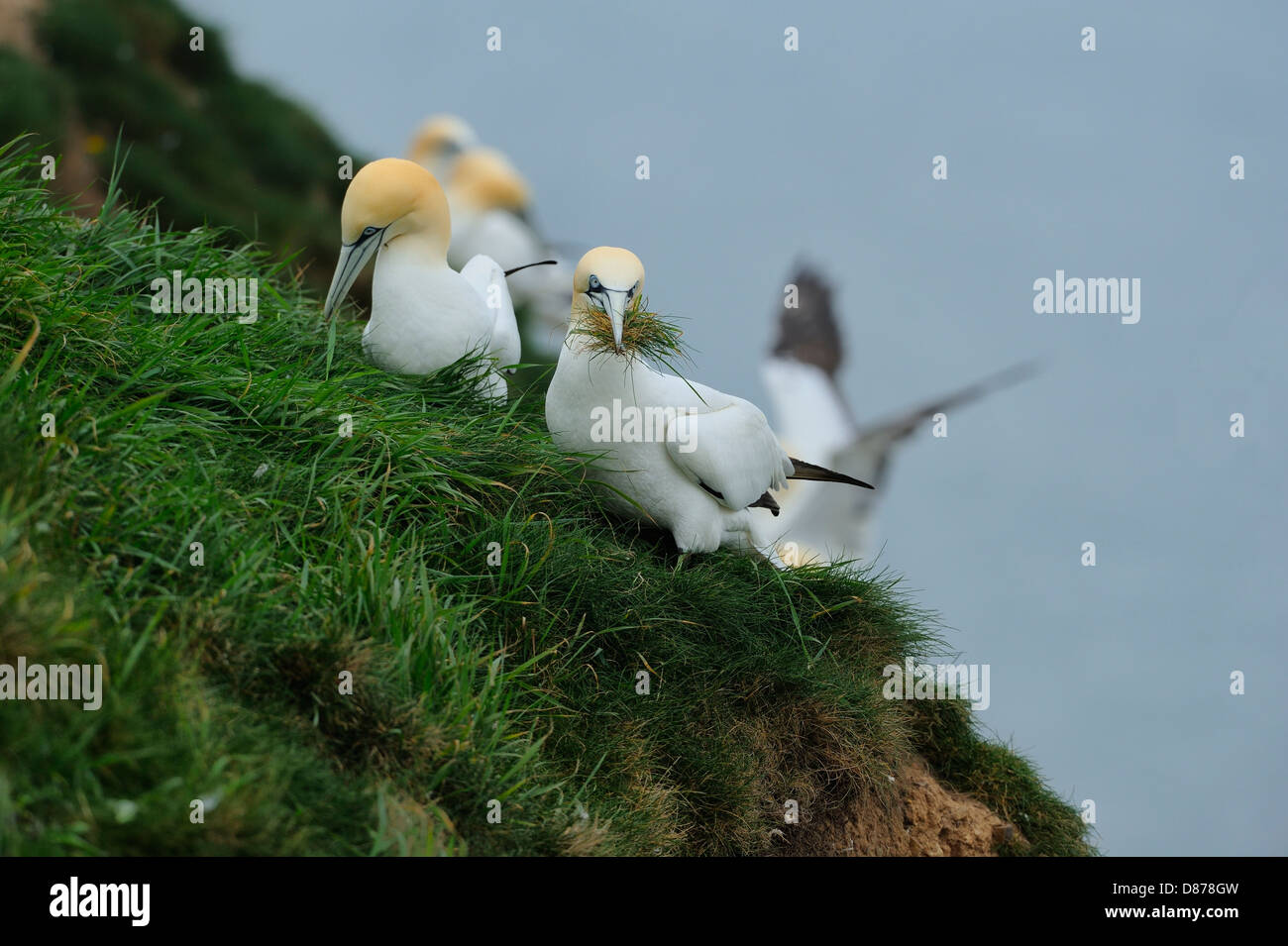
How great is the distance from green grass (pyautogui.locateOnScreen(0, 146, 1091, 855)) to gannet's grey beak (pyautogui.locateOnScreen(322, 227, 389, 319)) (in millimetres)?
307

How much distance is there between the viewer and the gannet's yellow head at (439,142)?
18.0m

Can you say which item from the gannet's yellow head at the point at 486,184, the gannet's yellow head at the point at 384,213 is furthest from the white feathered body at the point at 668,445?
the gannet's yellow head at the point at 486,184

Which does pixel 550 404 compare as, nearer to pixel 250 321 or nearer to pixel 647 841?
pixel 250 321

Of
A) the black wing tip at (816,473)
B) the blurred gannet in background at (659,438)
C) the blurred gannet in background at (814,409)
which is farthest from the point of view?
the blurred gannet in background at (814,409)

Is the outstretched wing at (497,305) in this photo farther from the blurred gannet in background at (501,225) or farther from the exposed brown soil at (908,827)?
the blurred gannet in background at (501,225)

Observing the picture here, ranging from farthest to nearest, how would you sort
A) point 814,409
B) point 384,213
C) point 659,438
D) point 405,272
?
1. point 814,409
2. point 405,272
3. point 384,213
4. point 659,438

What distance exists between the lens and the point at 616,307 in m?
5.45

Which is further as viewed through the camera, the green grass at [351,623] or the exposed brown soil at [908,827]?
the exposed brown soil at [908,827]

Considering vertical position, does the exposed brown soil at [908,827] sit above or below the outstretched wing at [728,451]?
below

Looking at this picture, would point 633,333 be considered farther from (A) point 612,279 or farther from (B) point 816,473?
(B) point 816,473

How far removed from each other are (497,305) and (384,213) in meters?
1.00

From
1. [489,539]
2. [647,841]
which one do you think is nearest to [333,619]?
[489,539]

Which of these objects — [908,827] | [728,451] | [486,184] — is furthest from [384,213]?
[486,184]

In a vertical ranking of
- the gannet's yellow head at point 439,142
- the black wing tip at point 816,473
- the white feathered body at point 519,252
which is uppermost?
the gannet's yellow head at point 439,142
